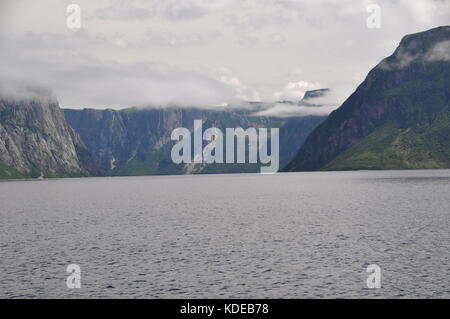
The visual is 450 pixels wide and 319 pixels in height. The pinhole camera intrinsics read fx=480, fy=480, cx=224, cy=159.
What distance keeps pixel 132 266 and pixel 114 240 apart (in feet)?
84.0

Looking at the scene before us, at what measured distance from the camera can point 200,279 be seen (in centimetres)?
5709

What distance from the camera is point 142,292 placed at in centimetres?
5147

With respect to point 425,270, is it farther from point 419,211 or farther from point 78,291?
point 419,211
